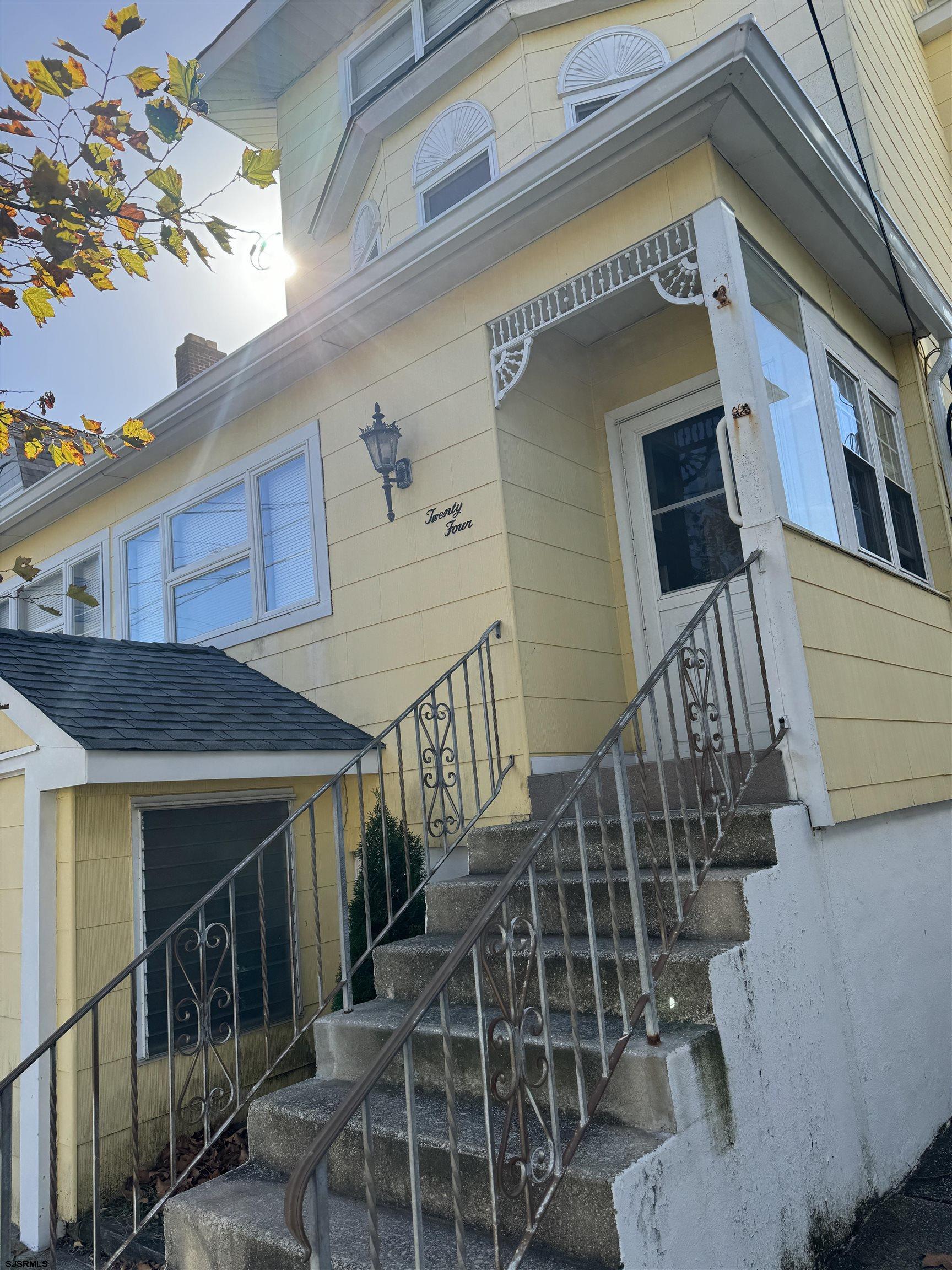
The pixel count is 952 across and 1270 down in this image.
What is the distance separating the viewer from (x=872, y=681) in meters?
4.43

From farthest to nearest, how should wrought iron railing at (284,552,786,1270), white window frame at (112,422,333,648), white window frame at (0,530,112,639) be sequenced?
white window frame at (0,530,112,639) < white window frame at (112,422,333,648) < wrought iron railing at (284,552,786,1270)

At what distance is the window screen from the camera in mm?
4594

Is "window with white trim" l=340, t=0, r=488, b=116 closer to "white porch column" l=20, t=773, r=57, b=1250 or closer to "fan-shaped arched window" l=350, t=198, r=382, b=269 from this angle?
"fan-shaped arched window" l=350, t=198, r=382, b=269

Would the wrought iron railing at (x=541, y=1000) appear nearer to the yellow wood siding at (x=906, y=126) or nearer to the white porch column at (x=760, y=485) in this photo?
the white porch column at (x=760, y=485)

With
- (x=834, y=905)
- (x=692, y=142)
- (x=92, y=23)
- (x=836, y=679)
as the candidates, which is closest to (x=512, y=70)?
(x=692, y=142)

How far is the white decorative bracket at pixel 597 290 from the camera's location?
438cm

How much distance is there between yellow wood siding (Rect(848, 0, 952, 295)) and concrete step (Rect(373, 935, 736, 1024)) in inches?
190

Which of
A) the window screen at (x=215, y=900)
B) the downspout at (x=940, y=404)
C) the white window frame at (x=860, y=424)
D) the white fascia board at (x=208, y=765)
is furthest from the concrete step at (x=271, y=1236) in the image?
the downspout at (x=940, y=404)

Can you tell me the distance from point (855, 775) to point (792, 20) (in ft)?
16.8

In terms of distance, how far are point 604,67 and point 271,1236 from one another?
7183 mm

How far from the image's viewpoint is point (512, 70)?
677 cm

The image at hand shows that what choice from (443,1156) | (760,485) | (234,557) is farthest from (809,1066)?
(234,557)

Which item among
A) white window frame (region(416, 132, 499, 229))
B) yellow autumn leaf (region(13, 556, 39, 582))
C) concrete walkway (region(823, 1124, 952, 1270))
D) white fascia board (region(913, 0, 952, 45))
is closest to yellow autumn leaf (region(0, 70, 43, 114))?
yellow autumn leaf (region(13, 556, 39, 582))

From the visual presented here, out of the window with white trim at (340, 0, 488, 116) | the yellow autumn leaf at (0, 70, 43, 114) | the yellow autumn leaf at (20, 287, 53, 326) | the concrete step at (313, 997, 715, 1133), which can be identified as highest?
the window with white trim at (340, 0, 488, 116)
